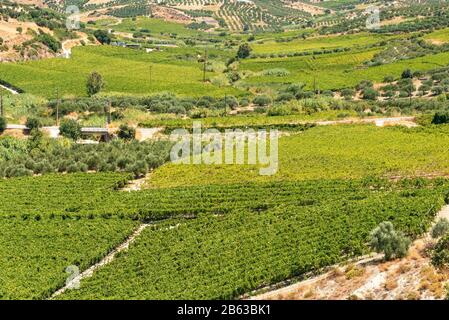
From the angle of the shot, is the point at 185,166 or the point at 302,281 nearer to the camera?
the point at 302,281

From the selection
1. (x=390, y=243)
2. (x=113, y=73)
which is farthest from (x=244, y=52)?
(x=390, y=243)

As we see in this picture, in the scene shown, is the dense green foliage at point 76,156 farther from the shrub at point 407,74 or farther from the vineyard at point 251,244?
the shrub at point 407,74

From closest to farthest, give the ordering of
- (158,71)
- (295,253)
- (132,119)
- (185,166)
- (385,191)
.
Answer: (295,253) < (385,191) < (185,166) < (132,119) < (158,71)

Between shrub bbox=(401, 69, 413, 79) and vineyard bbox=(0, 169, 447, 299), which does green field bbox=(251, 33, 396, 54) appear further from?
vineyard bbox=(0, 169, 447, 299)

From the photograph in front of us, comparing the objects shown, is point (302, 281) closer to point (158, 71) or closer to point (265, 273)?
point (265, 273)

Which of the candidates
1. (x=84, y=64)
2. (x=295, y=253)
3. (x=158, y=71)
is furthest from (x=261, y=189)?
(x=84, y=64)

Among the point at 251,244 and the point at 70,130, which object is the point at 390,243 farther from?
the point at 70,130

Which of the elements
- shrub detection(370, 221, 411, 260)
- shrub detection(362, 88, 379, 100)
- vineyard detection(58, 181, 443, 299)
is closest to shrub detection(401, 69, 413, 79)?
shrub detection(362, 88, 379, 100)

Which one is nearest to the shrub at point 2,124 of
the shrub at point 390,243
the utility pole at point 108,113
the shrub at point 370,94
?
the utility pole at point 108,113
